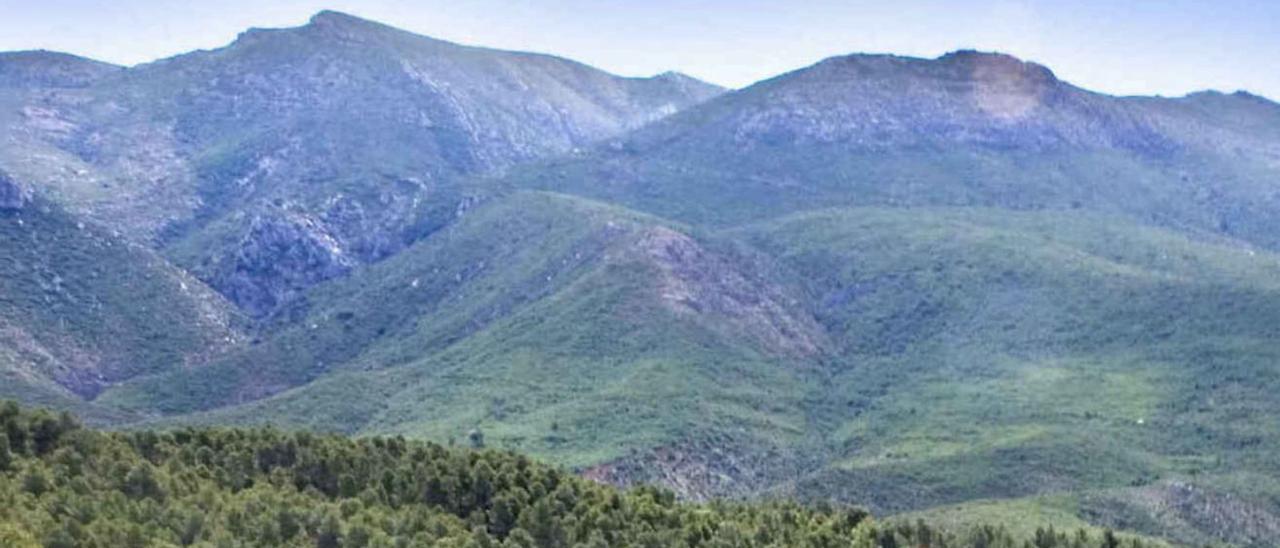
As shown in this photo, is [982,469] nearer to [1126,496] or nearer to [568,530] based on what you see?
[1126,496]

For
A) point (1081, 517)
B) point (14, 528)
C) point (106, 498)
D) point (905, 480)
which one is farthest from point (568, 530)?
point (905, 480)

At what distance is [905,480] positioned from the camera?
187 metres

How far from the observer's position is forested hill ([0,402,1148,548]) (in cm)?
7112

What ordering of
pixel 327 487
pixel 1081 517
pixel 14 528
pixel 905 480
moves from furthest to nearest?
pixel 905 480
pixel 1081 517
pixel 327 487
pixel 14 528

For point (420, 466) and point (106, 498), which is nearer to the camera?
point (106, 498)

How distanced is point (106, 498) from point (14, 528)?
13771mm

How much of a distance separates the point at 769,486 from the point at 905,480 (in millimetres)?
18338

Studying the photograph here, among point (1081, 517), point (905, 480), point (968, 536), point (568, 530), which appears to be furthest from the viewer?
point (905, 480)

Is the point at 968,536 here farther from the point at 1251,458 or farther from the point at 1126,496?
the point at 1251,458

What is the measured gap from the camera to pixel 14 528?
197 feet

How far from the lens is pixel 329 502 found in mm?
83875

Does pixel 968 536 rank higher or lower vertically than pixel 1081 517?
higher

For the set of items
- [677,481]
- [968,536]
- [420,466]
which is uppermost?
[420,466]

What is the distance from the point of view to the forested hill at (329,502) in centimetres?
7112
